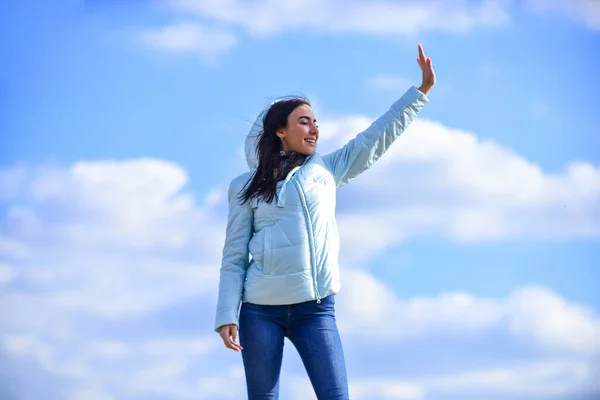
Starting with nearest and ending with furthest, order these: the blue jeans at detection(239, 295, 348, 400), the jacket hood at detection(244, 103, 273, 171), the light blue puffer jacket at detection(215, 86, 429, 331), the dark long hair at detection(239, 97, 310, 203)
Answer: the blue jeans at detection(239, 295, 348, 400) < the light blue puffer jacket at detection(215, 86, 429, 331) < the dark long hair at detection(239, 97, 310, 203) < the jacket hood at detection(244, 103, 273, 171)

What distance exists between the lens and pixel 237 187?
5305 millimetres

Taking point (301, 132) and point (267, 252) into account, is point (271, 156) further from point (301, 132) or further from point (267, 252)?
point (267, 252)

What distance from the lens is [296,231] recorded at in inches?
195

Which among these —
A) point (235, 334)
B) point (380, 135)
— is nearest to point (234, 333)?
point (235, 334)

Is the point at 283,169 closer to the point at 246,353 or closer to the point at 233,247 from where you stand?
the point at 233,247

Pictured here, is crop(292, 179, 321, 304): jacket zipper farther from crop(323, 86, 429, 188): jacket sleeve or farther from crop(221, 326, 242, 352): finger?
crop(221, 326, 242, 352): finger

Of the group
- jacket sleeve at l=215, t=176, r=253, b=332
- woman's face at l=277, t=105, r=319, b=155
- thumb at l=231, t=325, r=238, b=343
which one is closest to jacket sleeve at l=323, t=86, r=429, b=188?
woman's face at l=277, t=105, r=319, b=155

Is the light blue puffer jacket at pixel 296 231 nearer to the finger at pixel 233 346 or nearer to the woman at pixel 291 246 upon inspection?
the woman at pixel 291 246

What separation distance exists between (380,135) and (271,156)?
687mm

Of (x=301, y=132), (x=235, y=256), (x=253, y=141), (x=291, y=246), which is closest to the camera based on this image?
(x=291, y=246)

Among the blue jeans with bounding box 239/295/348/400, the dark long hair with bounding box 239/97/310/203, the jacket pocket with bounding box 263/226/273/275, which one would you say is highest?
the dark long hair with bounding box 239/97/310/203

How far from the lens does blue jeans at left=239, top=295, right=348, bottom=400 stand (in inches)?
189

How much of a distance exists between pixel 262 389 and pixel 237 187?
4.06ft

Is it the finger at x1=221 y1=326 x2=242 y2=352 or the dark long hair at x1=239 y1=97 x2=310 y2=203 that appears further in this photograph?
the dark long hair at x1=239 y1=97 x2=310 y2=203
